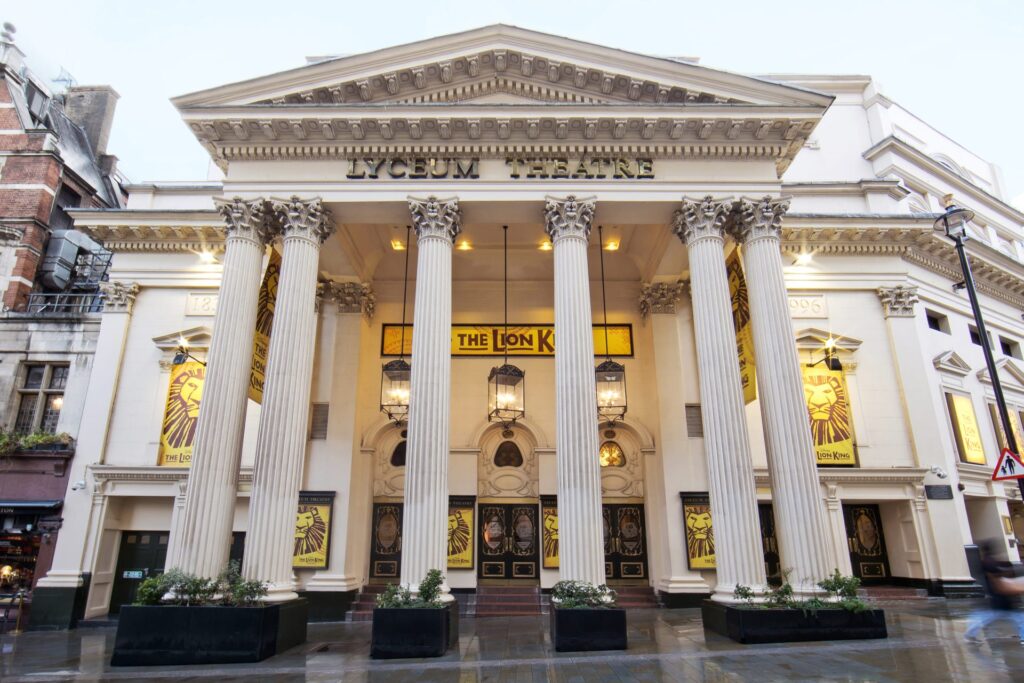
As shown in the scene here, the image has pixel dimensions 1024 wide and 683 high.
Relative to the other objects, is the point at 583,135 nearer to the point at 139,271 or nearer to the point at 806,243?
the point at 806,243

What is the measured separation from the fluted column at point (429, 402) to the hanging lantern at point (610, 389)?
17.2 ft

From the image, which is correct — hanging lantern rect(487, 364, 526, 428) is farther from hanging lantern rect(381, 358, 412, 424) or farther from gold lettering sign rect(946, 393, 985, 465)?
gold lettering sign rect(946, 393, 985, 465)

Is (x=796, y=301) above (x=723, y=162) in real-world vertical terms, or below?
below

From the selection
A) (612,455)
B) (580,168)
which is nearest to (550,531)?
(612,455)

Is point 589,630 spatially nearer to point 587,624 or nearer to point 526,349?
point 587,624

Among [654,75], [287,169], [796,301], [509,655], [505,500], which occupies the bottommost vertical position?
[509,655]

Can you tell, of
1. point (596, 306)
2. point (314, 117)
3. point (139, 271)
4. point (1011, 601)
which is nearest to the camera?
point (1011, 601)

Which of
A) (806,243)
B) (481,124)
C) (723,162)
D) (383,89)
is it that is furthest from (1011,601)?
(383,89)

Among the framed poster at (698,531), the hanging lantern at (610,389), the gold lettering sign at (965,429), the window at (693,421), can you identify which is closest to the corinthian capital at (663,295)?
the hanging lantern at (610,389)

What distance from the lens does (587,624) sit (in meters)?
9.10

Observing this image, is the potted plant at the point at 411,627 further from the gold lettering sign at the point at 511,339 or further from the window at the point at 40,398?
the window at the point at 40,398

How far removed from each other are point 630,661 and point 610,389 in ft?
26.3

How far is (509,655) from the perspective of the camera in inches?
353

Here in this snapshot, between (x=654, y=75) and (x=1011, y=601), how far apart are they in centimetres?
1141
